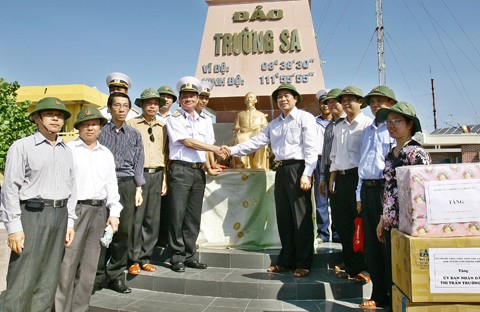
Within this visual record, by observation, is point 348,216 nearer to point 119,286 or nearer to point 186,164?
point 186,164

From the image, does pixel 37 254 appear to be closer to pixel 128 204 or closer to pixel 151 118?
pixel 128 204

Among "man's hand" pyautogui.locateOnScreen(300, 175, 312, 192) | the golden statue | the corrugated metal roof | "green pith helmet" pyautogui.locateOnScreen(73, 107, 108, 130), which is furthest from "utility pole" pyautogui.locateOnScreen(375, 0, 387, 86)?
"green pith helmet" pyautogui.locateOnScreen(73, 107, 108, 130)

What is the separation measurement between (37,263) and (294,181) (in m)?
2.32

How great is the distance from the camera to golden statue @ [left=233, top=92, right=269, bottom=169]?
5230 millimetres

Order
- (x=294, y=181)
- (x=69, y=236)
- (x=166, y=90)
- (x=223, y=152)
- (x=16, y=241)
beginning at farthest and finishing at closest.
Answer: (x=166, y=90) → (x=223, y=152) → (x=294, y=181) → (x=69, y=236) → (x=16, y=241)

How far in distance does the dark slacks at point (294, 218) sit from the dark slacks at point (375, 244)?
721 millimetres

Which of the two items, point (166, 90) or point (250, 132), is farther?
point (250, 132)

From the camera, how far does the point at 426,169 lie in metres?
2.02

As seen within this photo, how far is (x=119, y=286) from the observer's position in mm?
3695

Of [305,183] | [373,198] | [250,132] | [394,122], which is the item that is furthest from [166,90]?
[394,122]

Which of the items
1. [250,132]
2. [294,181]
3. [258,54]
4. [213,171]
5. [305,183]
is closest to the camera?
[305,183]

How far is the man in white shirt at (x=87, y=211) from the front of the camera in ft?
9.44

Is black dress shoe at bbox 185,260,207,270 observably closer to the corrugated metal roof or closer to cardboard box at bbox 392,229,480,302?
cardboard box at bbox 392,229,480,302

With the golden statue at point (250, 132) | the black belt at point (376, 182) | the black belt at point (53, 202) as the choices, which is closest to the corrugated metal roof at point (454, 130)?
the golden statue at point (250, 132)
